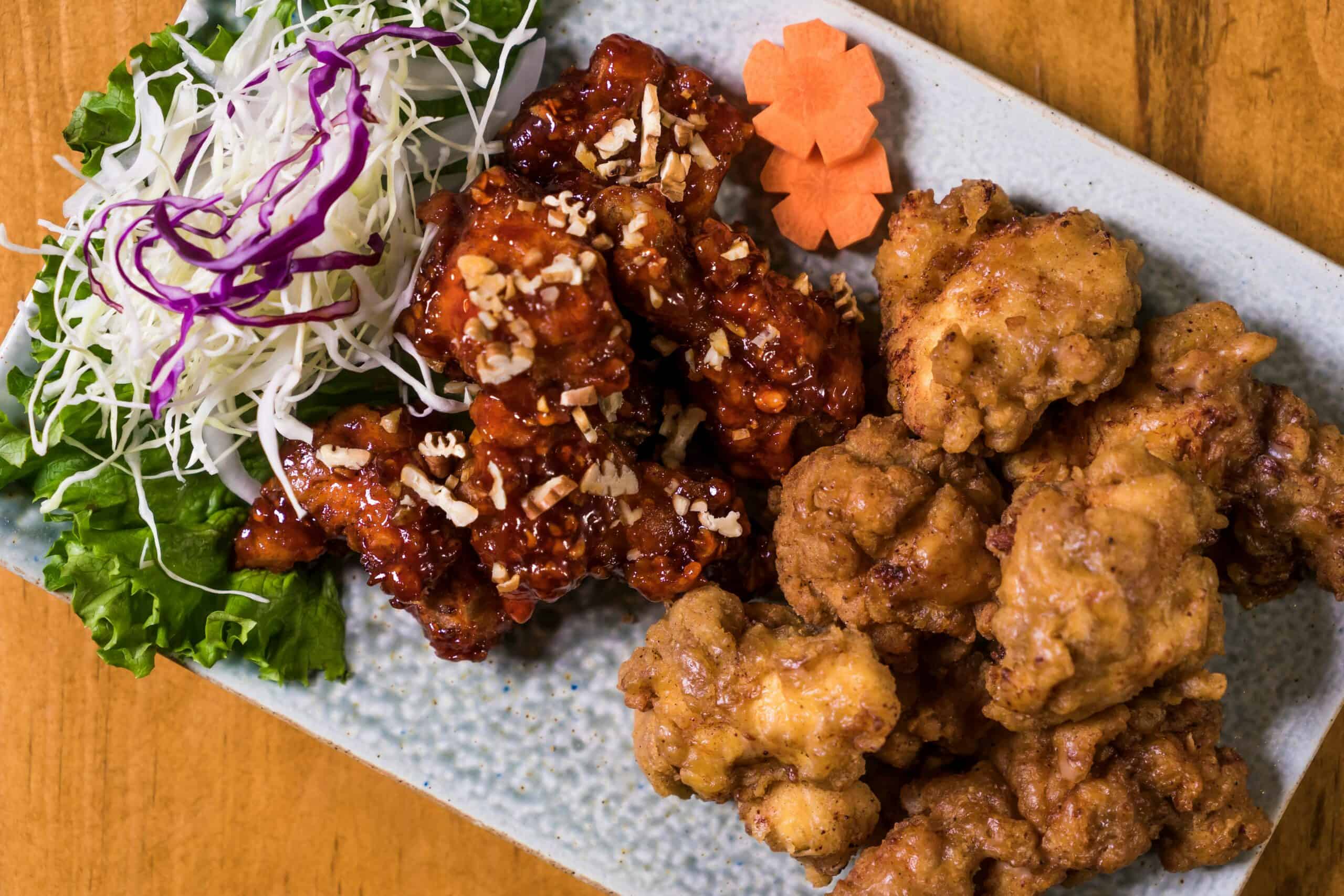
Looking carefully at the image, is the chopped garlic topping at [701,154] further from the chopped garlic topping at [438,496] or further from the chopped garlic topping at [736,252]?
the chopped garlic topping at [438,496]

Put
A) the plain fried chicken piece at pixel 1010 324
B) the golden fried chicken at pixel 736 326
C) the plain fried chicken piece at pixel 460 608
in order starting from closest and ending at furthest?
the plain fried chicken piece at pixel 1010 324 → the golden fried chicken at pixel 736 326 → the plain fried chicken piece at pixel 460 608

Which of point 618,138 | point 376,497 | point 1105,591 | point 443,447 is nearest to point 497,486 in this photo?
point 443,447

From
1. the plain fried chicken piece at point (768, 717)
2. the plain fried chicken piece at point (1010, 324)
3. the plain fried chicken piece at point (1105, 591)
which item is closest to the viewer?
the plain fried chicken piece at point (1105, 591)

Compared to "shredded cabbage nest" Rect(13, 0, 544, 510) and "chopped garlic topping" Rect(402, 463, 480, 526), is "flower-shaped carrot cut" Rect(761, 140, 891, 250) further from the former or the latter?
"chopped garlic topping" Rect(402, 463, 480, 526)

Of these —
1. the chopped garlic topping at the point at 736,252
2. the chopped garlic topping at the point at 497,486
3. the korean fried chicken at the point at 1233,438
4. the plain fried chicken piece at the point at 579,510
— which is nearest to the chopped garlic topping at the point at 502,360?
the plain fried chicken piece at the point at 579,510

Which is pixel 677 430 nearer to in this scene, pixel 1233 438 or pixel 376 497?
pixel 376 497

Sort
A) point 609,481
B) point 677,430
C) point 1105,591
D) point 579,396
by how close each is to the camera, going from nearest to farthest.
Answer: point 1105,591, point 579,396, point 609,481, point 677,430
